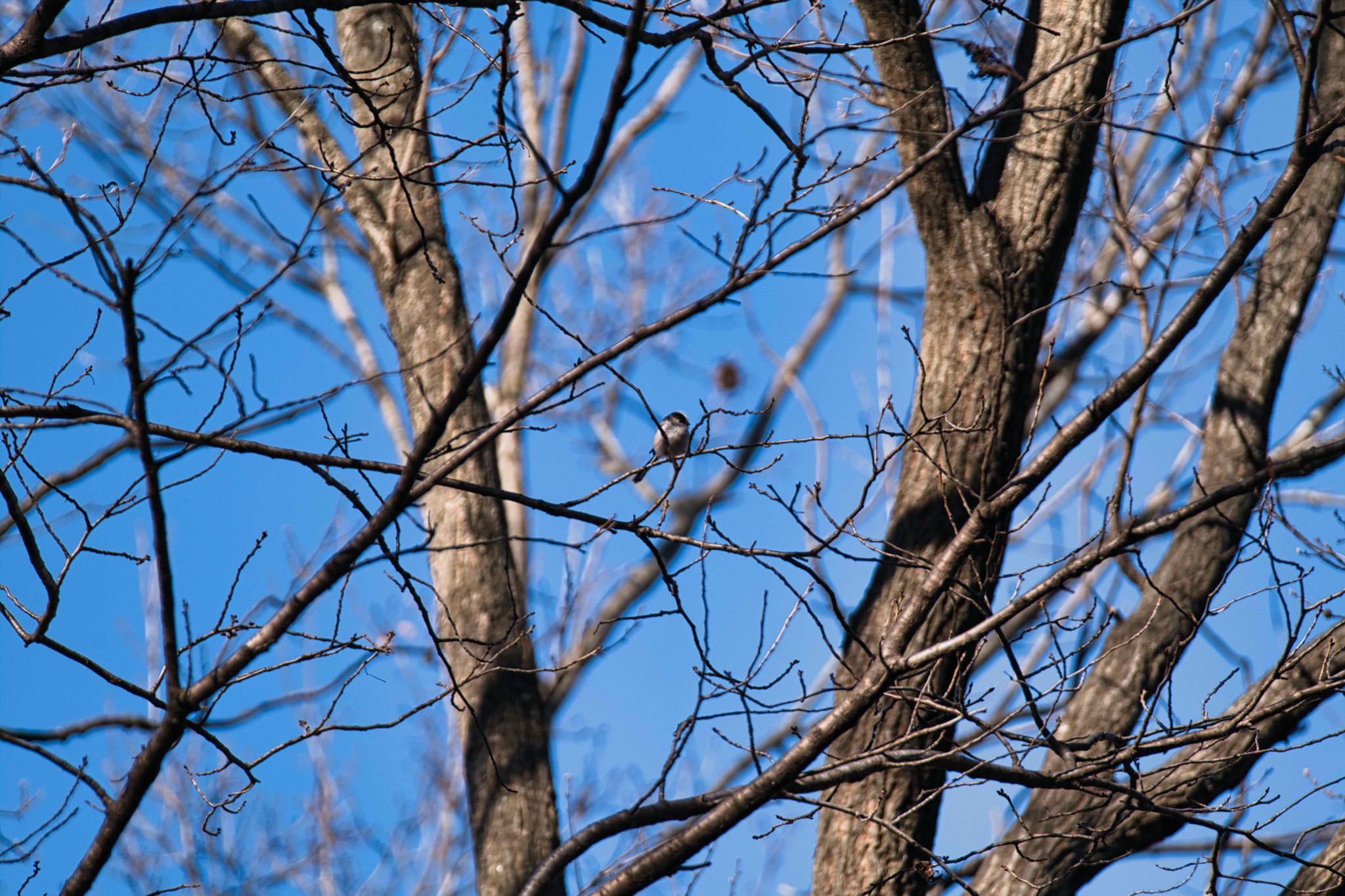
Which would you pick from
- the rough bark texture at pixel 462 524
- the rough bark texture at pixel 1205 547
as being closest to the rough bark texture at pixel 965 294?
the rough bark texture at pixel 1205 547

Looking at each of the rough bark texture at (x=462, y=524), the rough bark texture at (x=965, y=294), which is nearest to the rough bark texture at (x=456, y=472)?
the rough bark texture at (x=462, y=524)

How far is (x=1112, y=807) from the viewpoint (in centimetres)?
338

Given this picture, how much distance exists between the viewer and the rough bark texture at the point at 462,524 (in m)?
3.43

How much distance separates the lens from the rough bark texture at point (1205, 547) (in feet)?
10.7

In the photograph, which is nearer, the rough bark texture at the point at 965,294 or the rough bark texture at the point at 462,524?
the rough bark texture at the point at 965,294

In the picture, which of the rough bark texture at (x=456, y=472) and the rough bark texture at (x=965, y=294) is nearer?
the rough bark texture at (x=965, y=294)

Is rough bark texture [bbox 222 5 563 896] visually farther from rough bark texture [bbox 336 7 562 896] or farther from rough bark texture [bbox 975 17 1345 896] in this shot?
rough bark texture [bbox 975 17 1345 896]

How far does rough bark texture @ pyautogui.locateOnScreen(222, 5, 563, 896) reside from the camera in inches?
135

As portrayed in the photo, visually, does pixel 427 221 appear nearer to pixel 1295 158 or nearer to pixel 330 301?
pixel 1295 158

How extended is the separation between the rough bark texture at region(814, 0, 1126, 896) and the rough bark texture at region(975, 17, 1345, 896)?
1.44 ft

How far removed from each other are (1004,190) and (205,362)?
2574 mm

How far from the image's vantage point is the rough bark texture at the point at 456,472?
3441mm

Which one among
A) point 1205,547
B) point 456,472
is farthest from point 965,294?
point 456,472

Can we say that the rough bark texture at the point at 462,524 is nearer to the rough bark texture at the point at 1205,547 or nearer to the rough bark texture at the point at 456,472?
the rough bark texture at the point at 456,472
